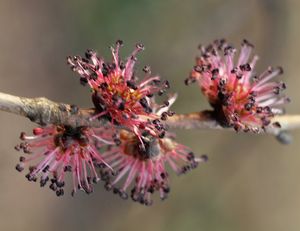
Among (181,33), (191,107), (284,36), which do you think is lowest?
(191,107)

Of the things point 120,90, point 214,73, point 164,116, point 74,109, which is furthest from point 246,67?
point 74,109

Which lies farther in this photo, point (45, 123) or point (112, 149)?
point (112, 149)

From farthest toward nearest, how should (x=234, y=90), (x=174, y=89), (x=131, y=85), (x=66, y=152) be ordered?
(x=174, y=89), (x=234, y=90), (x=66, y=152), (x=131, y=85)

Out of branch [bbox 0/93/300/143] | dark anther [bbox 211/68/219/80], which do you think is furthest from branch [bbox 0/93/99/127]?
dark anther [bbox 211/68/219/80]

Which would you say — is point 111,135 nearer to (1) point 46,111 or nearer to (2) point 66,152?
(2) point 66,152

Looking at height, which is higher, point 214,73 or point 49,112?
point 214,73

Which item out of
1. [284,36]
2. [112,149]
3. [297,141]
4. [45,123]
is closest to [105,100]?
[45,123]

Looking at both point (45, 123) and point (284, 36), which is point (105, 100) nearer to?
point (45, 123)
